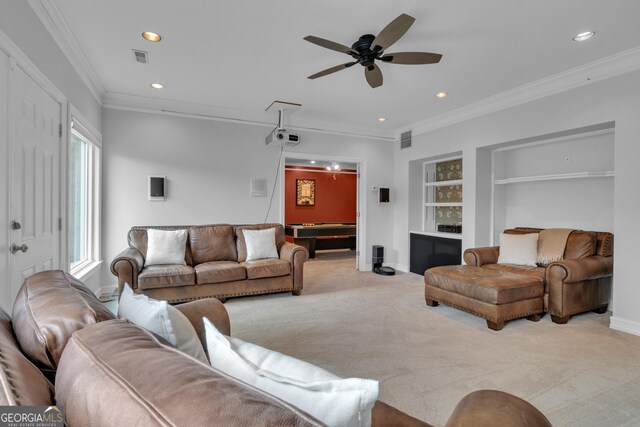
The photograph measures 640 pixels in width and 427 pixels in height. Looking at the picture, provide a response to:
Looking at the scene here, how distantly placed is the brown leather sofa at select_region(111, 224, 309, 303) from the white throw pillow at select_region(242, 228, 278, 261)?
0.38 feet

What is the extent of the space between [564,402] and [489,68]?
10.3 feet

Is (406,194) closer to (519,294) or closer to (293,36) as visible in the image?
(519,294)

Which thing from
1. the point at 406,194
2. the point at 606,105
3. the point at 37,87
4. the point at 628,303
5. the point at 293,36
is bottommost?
the point at 628,303

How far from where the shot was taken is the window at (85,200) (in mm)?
3760

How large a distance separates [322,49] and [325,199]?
21.5 ft

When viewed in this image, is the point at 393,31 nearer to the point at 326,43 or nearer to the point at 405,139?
the point at 326,43

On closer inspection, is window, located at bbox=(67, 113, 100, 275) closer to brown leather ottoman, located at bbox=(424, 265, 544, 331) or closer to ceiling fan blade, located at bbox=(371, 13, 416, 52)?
ceiling fan blade, located at bbox=(371, 13, 416, 52)

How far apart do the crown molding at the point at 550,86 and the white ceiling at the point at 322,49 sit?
4.7 inches

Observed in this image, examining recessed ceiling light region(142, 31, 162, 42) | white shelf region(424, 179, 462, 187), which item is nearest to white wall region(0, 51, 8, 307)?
recessed ceiling light region(142, 31, 162, 42)

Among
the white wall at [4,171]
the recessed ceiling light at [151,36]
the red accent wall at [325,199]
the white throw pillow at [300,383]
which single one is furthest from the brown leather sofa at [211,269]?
the red accent wall at [325,199]

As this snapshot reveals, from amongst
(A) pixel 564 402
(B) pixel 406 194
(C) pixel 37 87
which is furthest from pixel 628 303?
(C) pixel 37 87

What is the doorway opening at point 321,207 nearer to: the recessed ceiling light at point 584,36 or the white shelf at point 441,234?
the white shelf at point 441,234

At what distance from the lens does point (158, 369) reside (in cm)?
57

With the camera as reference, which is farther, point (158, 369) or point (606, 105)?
point (606, 105)
